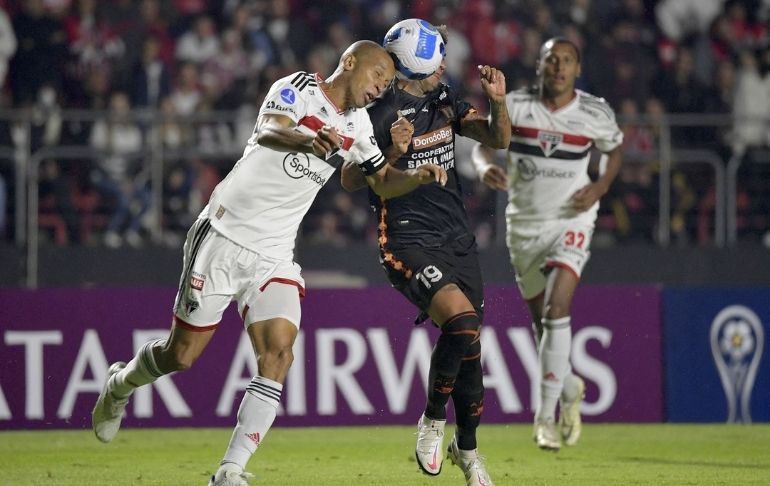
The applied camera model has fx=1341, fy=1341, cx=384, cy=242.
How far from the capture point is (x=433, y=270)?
8367 mm

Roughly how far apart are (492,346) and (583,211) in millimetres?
2210

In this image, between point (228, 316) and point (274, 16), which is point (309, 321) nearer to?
point (228, 316)

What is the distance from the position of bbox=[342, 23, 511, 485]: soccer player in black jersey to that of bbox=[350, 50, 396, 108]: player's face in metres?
0.46

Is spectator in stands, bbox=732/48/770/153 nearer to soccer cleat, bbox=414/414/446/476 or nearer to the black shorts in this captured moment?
the black shorts


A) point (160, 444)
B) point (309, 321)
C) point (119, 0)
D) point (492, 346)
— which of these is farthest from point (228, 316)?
point (119, 0)

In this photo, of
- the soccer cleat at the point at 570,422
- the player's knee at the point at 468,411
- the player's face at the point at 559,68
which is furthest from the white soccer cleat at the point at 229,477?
the player's face at the point at 559,68

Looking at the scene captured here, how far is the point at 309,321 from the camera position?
39.7 feet

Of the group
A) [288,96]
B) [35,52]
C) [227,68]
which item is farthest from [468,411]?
[35,52]

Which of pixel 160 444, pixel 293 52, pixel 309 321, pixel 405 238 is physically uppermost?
pixel 293 52

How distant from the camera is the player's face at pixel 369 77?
→ 7.44 m

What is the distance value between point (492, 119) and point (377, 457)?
9.52ft

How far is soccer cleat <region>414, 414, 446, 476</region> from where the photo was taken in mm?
7980

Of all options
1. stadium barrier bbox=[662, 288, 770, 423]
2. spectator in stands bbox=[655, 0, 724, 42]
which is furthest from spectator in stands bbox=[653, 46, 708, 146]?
stadium barrier bbox=[662, 288, 770, 423]

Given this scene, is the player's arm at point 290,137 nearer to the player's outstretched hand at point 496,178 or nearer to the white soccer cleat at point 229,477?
the white soccer cleat at point 229,477
